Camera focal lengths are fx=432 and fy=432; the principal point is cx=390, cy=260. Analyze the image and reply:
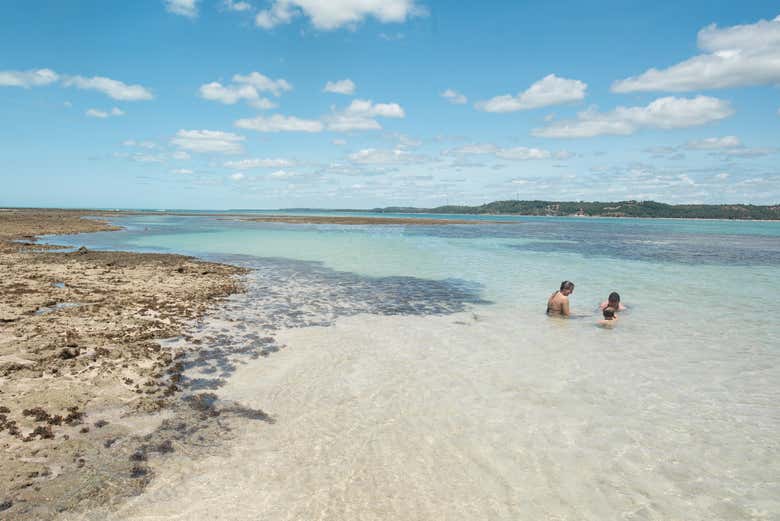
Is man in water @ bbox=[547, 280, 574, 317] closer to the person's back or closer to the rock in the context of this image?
the person's back

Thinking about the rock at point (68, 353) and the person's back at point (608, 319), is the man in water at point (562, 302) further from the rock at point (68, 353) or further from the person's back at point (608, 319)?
the rock at point (68, 353)

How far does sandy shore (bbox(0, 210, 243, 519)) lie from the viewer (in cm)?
542

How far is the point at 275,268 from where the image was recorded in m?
26.4

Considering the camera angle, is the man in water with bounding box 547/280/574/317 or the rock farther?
the man in water with bounding box 547/280/574/317

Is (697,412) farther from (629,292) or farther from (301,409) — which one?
(629,292)

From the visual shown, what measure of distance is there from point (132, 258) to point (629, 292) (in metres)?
28.5

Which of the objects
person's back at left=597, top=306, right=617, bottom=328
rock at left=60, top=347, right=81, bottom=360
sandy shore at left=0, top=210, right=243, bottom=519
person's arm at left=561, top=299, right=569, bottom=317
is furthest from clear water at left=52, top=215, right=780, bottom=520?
rock at left=60, top=347, right=81, bottom=360

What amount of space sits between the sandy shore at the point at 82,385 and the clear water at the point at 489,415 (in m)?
0.75

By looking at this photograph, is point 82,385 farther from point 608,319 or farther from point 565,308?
point 608,319

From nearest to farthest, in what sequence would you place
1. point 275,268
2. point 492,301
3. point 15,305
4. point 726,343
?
1. point 726,343
2. point 15,305
3. point 492,301
4. point 275,268

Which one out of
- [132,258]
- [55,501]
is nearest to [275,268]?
[132,258]

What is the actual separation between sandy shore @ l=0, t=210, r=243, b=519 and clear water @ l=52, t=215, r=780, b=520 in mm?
750

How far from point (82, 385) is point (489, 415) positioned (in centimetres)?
768

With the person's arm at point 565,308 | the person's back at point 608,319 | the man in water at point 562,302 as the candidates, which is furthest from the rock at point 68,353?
the person's back at point 608,319
